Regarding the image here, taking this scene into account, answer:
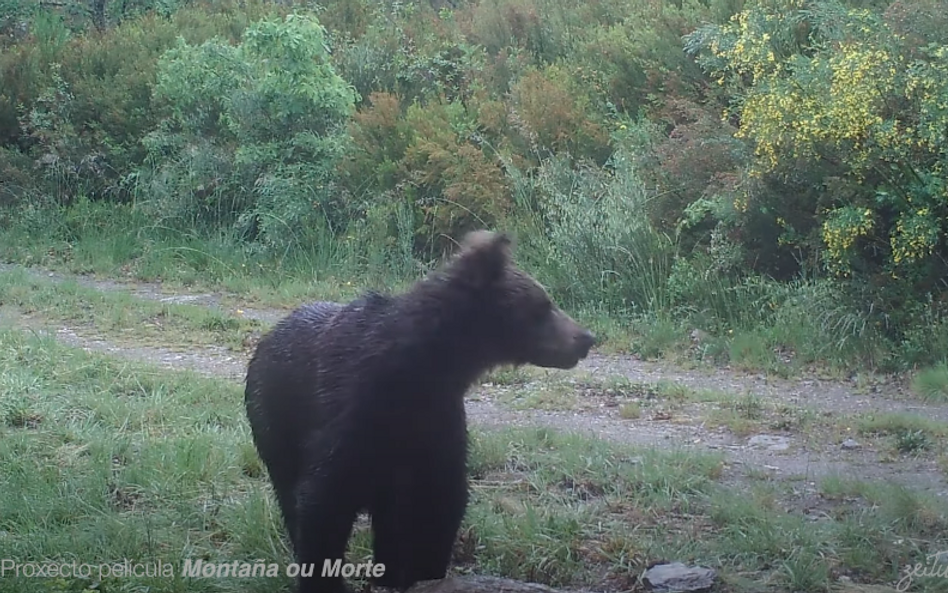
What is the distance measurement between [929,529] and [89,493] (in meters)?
3.79

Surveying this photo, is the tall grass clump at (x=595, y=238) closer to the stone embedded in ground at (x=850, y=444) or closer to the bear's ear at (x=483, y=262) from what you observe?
the stone embedded in ground at (x=850, y=444)

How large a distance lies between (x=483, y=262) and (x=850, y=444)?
10.1 ft

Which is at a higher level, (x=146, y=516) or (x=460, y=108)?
(x=460, y=108)

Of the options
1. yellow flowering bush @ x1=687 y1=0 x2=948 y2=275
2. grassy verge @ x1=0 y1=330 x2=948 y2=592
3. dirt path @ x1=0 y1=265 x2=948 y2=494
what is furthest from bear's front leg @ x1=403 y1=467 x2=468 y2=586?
yellow flowering bush @ x1=687 y1=0 x2=948 y2=275

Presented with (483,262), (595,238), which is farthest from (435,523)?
(595,238)

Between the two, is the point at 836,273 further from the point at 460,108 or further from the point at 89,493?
the point at 89,493

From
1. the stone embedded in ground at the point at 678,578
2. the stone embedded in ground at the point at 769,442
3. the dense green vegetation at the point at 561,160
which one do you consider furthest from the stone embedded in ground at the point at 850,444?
the stone embedded in ground at the point at 678,578

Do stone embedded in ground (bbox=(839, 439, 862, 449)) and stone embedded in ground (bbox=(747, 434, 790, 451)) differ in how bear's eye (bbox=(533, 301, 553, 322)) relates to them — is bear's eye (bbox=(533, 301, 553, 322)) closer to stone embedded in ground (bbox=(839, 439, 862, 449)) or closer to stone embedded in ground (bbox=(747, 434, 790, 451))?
stone embedded in ground (bbox=(747, 434, 790, 451))

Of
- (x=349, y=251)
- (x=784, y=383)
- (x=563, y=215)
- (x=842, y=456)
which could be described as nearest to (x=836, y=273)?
(x=784, y=383)

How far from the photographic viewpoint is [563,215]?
34.4ft

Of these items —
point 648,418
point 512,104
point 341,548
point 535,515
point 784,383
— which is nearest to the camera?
point 341,548

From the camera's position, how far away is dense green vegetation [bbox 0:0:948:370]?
9.08 meters

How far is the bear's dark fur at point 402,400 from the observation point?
14.7ft

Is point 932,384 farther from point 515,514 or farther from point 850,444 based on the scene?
point 515,514
